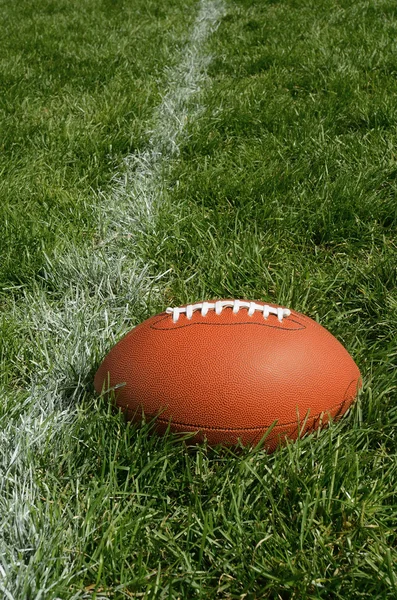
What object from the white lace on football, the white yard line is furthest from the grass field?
the white lace on football

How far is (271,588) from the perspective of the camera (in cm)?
130

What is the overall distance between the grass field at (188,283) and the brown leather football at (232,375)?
59mm

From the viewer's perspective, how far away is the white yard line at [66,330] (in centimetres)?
135

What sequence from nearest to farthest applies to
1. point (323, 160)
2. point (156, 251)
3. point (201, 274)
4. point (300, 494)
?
point (300, 494)
point (201, 274)
point (156, 251)
point (323, 160)

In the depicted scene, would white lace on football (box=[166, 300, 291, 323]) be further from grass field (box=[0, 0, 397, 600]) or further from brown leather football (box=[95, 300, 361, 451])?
grass field (box=[0, 0, 397, 600])

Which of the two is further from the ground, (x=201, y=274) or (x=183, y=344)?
(x=183, y=344)

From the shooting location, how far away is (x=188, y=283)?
232 centimetres

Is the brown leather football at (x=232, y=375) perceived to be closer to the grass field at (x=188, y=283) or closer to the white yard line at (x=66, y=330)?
the grass field at (x=188, y=283)

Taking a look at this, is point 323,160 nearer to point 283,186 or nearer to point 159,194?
point 283,186

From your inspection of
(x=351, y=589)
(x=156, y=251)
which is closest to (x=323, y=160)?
(x=156, y=251)

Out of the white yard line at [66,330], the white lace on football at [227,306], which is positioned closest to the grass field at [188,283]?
the white yard line at [66,330]

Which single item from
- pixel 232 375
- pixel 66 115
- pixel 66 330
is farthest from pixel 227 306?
pixel 66 115

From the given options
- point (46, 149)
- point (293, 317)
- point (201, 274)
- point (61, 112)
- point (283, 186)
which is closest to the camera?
point (293, 317)

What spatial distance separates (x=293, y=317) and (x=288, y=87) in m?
2.92
